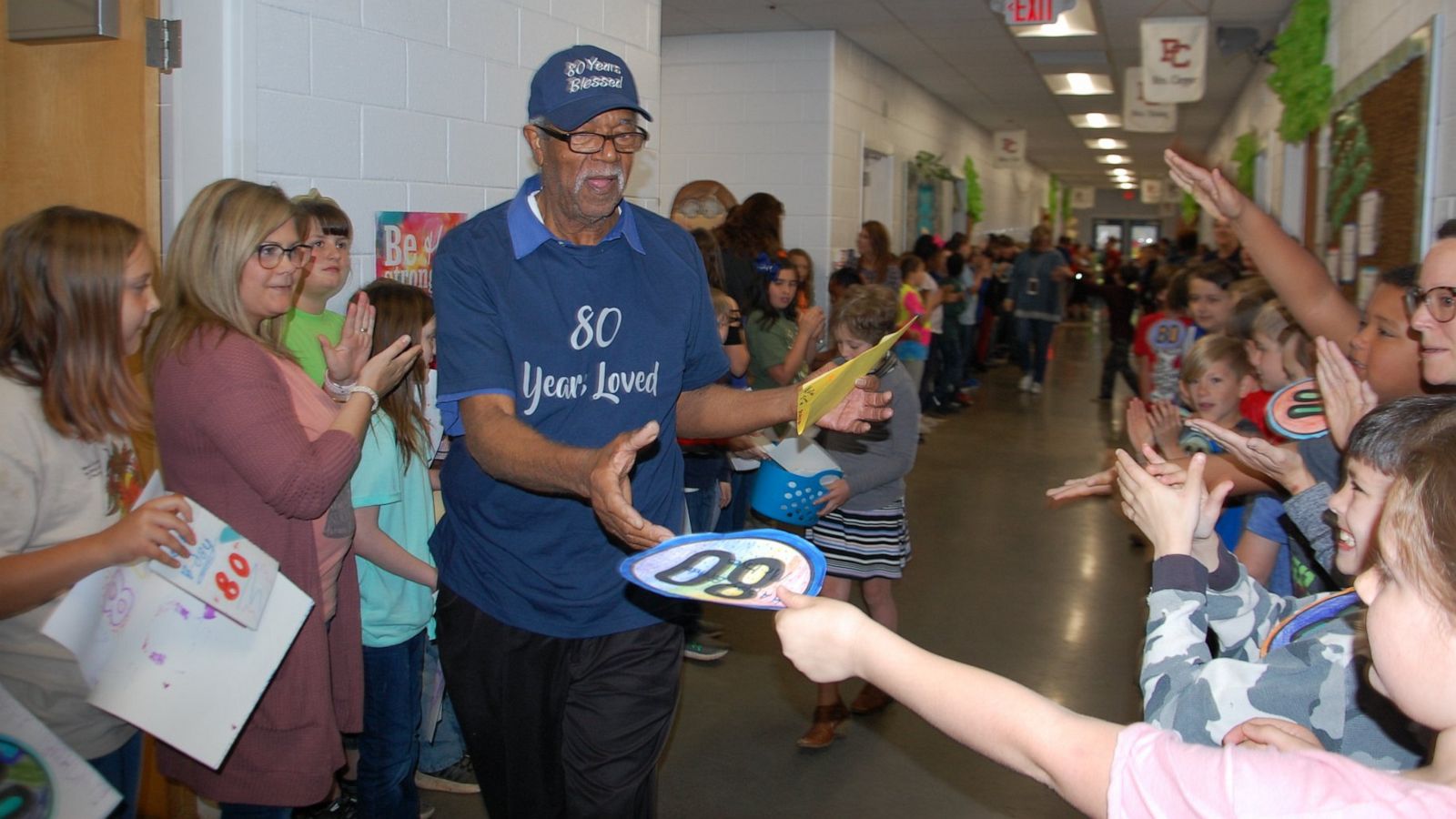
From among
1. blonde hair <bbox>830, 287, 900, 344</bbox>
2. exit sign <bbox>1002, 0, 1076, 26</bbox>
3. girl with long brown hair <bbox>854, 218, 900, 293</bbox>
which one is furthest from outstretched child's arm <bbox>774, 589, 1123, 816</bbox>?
girl with long brown hair <bbox>854, 218, 900, 293</bbox>

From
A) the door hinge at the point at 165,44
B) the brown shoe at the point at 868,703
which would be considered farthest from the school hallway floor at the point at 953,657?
the door hinge at the point at 165,44

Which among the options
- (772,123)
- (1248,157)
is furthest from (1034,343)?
(772,123)

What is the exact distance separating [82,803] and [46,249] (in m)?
0.98

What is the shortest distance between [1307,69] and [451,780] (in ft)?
24.7

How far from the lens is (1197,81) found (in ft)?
28.6

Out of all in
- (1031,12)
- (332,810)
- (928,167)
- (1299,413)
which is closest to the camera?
(1299,413)

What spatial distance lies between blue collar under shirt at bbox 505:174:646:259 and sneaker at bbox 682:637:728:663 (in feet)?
8.37

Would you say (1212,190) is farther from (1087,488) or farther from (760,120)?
(760,120)

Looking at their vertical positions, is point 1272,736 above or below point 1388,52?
below

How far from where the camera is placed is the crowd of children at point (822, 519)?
3.83ft

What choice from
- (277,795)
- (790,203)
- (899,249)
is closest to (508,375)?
(277,795)

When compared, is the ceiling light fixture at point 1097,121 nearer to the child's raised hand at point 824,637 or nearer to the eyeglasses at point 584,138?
the eyeglasses at point 584,138

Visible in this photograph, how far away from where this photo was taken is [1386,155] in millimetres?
5699

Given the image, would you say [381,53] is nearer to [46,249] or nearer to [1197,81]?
[46,249]
